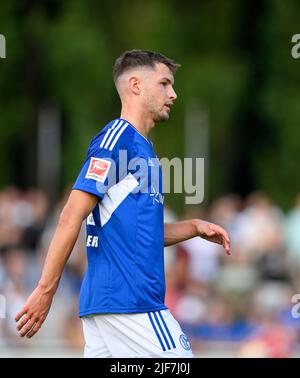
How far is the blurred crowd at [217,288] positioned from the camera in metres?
13.6

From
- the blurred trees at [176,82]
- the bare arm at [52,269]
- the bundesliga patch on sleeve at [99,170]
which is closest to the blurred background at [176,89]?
the blurred trees at [176,82]

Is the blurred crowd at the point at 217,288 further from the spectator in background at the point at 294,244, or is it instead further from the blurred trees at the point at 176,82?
the blurred trees at the point at 176,82

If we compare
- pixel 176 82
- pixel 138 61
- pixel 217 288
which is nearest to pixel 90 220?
pixel 138 61

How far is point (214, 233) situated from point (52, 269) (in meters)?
1.17

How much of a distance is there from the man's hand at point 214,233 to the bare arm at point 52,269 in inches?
37.4

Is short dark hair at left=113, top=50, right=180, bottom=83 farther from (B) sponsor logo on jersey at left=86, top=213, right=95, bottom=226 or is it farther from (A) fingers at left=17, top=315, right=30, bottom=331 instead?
(A) fingers at left=17, top=315, right=30, bottom=331

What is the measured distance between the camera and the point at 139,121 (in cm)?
693

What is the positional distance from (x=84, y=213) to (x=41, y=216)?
1373 centimetres

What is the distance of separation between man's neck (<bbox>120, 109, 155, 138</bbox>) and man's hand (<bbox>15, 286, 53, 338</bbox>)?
1229 millimetres

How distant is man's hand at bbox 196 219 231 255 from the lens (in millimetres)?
6922

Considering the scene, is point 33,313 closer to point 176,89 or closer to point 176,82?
point 176,89

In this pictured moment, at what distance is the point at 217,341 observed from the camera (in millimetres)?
13953

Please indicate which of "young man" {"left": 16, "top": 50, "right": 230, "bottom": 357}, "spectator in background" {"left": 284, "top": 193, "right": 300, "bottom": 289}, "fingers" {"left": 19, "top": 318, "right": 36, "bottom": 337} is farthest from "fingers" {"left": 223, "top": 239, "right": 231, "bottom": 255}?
"spectator in background" {"left": 284, "top": 193, "right": 300, "bottom": 289}
